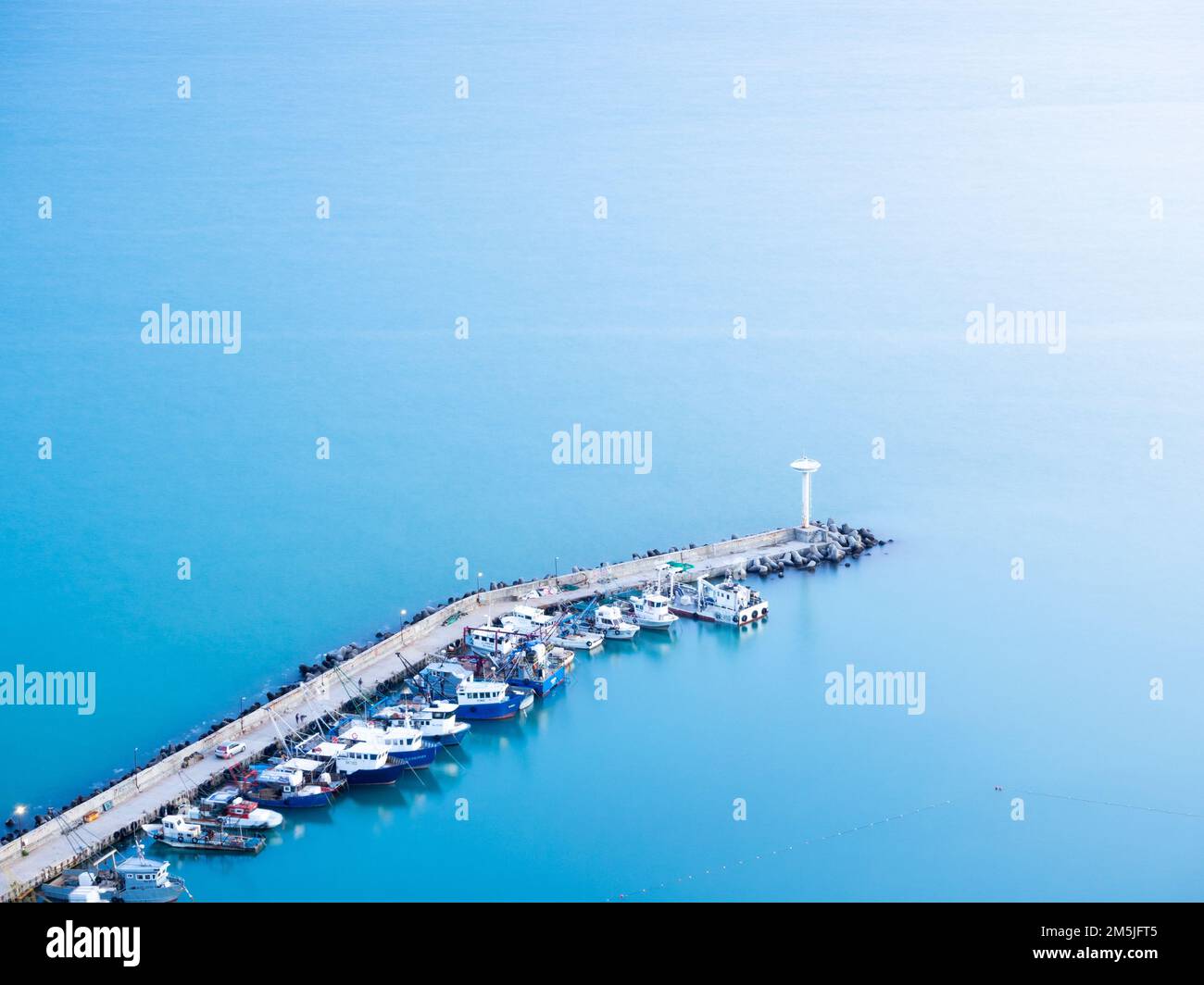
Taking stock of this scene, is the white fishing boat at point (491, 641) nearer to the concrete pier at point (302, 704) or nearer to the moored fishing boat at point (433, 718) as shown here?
the concrete pier at point (302, 704)

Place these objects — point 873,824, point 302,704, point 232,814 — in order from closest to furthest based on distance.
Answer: point 232,814 → point 873,824 → point 302,704

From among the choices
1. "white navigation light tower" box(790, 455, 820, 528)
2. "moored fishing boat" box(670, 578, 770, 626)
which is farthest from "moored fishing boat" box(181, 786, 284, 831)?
"white navigation light tower" box(790, 455, 820, 528)

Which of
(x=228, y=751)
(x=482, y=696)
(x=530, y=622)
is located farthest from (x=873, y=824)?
(x=228, y=751)

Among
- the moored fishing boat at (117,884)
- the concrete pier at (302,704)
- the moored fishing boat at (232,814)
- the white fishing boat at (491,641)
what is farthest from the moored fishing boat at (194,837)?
the white fishing boat at (491,641)

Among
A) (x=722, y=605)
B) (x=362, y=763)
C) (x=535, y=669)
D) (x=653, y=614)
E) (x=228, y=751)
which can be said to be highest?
(x=722, y=605)

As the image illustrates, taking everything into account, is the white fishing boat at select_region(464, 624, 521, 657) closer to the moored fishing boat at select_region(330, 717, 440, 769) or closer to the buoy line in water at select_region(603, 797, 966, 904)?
the moored fishing boat at select_region(330, 717, 440, 769)

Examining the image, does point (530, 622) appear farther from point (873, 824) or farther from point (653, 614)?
point (873, 824)

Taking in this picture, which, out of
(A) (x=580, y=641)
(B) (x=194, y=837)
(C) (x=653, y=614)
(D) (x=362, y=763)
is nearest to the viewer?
(B) (x=194, y=837)
